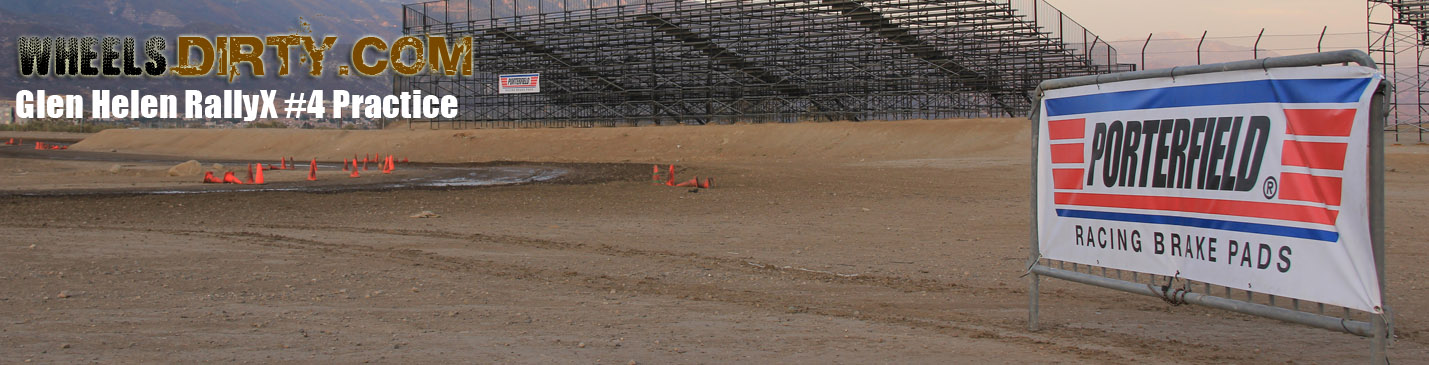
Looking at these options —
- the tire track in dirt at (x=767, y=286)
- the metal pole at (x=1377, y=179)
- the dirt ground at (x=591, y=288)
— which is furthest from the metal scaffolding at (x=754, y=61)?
the metal pole at (x=1377, y=179)

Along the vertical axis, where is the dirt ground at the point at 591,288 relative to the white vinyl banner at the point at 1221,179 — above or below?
→ below

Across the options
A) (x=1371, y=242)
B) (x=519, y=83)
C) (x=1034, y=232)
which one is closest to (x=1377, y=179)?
(x=1371, y=242)

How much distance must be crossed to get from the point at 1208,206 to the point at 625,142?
142 feet

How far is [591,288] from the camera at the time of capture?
25.5ft

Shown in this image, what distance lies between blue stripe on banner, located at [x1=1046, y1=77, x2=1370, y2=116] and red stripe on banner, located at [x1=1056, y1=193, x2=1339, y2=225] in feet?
1.41

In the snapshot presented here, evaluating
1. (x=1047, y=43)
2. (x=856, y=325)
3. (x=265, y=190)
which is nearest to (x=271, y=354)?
(x=856, y=325)

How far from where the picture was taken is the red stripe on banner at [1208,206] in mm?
4324

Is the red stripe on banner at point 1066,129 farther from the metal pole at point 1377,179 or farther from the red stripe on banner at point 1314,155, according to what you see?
the metal pole at point 1377,179

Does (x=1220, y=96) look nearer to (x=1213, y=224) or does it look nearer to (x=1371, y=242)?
(x=1213, y=224)

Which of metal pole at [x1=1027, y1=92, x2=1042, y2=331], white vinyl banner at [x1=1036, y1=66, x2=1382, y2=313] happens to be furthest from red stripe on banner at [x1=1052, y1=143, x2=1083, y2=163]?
metal pole at [x1=1027, y1=92, x2=1042, y2=331]

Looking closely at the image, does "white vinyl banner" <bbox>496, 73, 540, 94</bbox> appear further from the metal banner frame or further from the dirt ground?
the metal banner frame

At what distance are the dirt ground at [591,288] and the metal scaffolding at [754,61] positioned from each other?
30.9 m

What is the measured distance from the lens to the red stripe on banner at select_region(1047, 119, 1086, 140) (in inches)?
221

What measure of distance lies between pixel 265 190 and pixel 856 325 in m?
17.5
